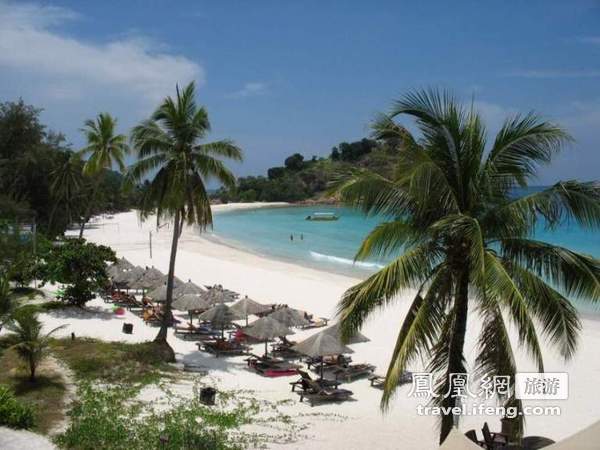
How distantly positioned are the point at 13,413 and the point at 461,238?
315 inches

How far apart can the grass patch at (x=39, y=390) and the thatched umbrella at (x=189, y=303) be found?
19.7ft

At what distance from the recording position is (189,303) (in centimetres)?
1942

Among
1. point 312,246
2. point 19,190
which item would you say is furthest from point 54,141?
point 312,246

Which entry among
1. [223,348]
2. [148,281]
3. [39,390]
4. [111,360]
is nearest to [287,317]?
[223,348]

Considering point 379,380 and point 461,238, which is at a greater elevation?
point 461,238

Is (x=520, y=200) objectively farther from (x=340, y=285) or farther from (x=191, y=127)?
(x=340, y=285)

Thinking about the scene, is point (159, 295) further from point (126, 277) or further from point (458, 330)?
point (458, 330)

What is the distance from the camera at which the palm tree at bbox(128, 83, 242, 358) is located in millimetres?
15875

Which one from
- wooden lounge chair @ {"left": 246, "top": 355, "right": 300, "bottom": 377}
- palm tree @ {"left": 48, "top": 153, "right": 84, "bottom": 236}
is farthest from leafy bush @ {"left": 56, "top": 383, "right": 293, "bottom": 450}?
palm tree @ {"left": 48, "top": 153, "right": 84, "bottom": 236}

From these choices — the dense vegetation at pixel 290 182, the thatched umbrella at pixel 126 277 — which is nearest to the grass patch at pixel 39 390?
the thatched umbrella at pixel 126 277

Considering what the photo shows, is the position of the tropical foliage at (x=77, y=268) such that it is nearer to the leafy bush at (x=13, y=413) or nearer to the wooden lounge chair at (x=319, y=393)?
the wooden lounge chair at (x=319, y=393)

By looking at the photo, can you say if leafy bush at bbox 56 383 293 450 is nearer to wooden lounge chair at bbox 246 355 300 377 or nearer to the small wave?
wooden lounge chair at bbox 246 355 300 377

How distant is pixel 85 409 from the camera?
36.4 ft

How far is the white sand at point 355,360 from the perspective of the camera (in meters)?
11.7
